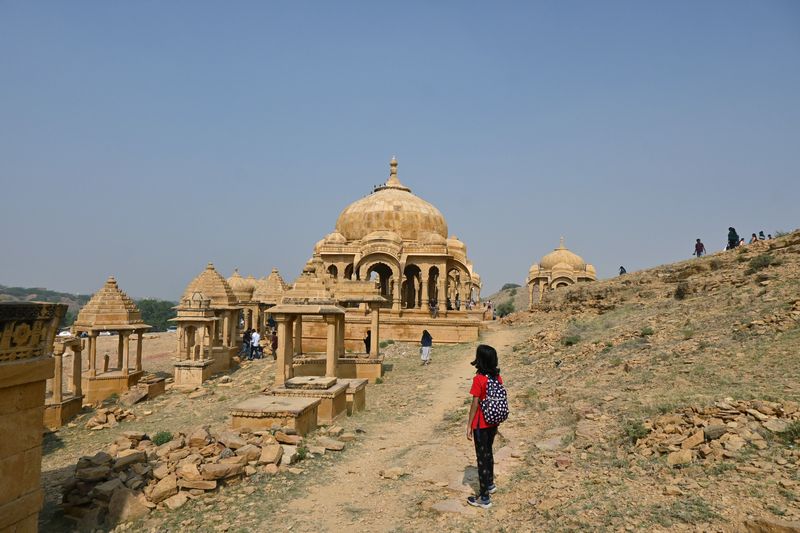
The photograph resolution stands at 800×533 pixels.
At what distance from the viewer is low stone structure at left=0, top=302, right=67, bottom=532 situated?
4777 millimetres

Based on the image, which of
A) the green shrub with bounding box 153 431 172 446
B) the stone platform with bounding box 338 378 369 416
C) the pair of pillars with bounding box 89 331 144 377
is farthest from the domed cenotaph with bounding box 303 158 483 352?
the green shrub with bounding box 153 431 172 446

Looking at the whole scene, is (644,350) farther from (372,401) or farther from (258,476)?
(258,476)

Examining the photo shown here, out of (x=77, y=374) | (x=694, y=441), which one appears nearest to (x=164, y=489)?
(x=694, y=441)

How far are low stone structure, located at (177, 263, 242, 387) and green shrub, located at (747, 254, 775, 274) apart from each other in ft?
64.0

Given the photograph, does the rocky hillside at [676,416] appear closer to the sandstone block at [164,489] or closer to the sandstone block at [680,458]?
the sandstone block at [680,458]

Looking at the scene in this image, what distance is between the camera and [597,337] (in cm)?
1600

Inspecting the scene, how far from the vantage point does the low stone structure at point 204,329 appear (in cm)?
2012

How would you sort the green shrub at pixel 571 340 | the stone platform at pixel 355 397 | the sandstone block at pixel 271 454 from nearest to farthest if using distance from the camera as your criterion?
the sandstone block at pixel 271 454, the stone platform at pixel 355 397, the green shrub at pixel 571 340

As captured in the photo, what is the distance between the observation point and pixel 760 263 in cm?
1620

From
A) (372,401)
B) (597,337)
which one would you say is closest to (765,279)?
(597,337)

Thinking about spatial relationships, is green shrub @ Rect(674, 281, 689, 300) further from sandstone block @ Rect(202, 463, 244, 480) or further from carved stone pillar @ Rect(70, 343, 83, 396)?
carved stone pillar @ Rect(70, 343, 83, 396)

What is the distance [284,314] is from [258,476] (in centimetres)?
667

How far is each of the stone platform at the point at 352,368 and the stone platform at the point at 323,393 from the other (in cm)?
477

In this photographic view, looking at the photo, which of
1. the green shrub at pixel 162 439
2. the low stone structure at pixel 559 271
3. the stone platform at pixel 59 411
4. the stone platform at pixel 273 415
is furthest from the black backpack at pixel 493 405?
the low stone structure at pixel 559 271
